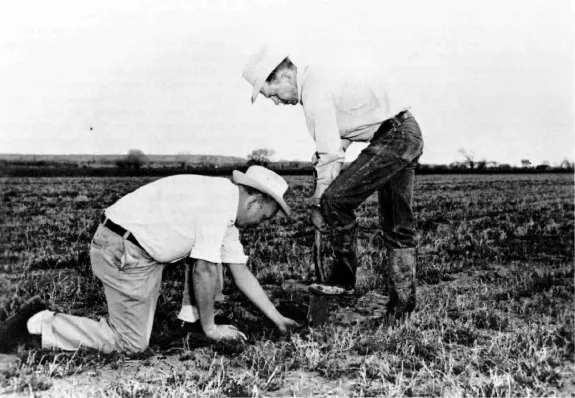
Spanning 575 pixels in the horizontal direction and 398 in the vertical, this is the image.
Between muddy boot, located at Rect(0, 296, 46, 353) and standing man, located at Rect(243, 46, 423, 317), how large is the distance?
93.6 inches

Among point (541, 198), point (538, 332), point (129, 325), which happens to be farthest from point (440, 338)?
point (541, 198)

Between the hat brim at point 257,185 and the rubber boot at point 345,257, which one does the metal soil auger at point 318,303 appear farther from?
the hat brim at point 257,185

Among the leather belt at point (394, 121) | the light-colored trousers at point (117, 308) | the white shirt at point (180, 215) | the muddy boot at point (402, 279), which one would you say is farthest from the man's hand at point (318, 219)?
the light-colored trousers at point (117, 308)

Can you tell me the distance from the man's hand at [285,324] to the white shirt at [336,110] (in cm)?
115

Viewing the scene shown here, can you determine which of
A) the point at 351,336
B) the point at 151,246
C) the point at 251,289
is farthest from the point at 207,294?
the point at 351,336

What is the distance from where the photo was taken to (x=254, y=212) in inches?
159

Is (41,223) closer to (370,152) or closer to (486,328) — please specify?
(370,152)

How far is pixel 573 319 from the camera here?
450 centimetres

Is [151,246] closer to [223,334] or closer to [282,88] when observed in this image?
[223,334]

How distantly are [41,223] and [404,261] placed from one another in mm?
8617

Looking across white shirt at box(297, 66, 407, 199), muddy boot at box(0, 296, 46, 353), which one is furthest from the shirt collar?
muddy boot at box(0, 296, 46, 353)

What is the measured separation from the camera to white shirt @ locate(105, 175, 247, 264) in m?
3.89

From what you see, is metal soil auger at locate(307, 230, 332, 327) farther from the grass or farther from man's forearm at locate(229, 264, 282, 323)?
man's forearm at locate(229, 264, 282, 323)

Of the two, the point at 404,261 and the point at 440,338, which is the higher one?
the point at 404,261
